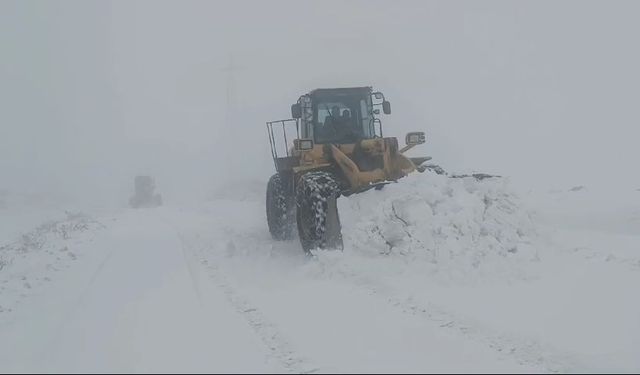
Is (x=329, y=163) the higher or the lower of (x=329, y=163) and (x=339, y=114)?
the lower

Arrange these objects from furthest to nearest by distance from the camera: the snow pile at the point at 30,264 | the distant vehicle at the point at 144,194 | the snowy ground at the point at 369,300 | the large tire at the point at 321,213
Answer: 1. the distant vehicle at the point at 144,194
2. the large tire at the point at 321,213
3. the snow pile at the point at 30,264
4. the snowy ground at the point at 369,300

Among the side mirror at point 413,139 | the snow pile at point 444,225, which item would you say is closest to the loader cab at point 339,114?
the side mirror at point 413,139

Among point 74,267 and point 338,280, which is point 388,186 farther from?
point 74,267

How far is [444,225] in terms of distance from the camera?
23.9 ft

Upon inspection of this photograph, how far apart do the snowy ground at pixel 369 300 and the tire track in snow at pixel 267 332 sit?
0.07 feet

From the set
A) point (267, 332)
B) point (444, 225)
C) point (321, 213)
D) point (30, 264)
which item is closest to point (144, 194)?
point (30, 264)

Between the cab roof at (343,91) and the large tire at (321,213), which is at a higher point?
the cab roof at (343,91)

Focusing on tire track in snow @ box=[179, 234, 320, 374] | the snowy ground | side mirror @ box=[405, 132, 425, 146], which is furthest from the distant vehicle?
tire track in snow @ box=[179, 234, 320, 374]

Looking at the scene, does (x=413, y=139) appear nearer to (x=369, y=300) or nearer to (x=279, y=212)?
(x=279, y=212)

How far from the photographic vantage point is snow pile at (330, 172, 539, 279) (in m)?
7.00

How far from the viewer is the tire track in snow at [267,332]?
4.34m

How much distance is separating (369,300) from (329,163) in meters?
3.94

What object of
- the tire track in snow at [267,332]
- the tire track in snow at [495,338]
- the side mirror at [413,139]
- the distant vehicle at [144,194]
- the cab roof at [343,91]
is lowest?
the distant vehicle at [144,194]

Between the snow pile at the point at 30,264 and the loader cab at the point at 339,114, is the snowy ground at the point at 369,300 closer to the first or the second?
the snow pile at the point at 30,264
